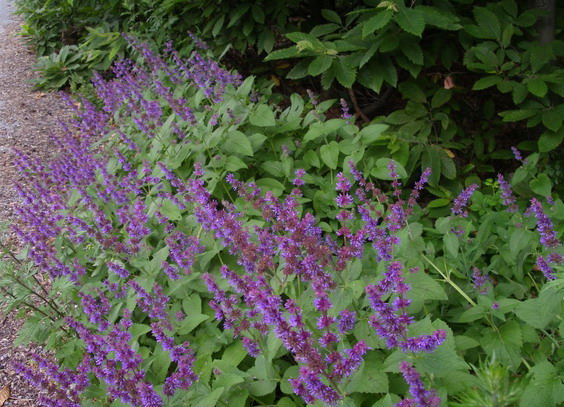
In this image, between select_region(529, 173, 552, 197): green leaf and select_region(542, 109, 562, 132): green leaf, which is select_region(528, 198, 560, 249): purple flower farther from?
select_region(542, 109, 562, 132): green leaf

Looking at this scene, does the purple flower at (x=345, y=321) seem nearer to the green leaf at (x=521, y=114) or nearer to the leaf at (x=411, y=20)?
the leaf at (x=411, y=20)

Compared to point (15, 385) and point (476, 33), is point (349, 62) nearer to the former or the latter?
point (476, 33)

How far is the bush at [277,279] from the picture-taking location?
72.1 inches

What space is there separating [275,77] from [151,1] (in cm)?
182

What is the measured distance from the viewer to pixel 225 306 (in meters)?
2.28

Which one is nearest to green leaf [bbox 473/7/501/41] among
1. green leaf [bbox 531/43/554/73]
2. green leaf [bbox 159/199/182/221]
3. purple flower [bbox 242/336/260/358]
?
green leaf [bbox 531/43/554/73]

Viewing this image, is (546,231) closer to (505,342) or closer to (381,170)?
(505,342)

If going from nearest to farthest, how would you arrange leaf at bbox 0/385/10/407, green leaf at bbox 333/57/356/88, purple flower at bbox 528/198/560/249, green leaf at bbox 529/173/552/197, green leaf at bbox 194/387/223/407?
1. green leaf at bbox 194/387/223/407
2. purple flower at bbox 528/198/560/249
3. leaf at bbox 0/385/10/407
4. green leaf at bbox 529/173/552/197
5. green leaf at bbox 333/57/356/88

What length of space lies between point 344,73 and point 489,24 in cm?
105

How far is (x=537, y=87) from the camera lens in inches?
136

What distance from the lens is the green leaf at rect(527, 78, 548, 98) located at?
3416 mm

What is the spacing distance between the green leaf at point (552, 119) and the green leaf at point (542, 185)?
39 centimetres

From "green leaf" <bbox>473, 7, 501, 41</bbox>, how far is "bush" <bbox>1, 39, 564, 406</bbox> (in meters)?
0.93

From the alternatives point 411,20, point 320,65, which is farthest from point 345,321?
point 320,65
